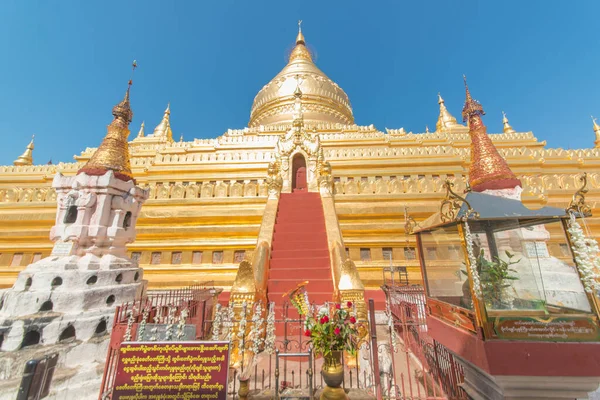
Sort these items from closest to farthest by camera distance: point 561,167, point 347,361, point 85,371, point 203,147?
point 85,371
point 347,361
point 561,167
point 203,147

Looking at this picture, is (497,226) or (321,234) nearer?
(497,226)

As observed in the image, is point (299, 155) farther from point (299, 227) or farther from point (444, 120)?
point (444, 120)

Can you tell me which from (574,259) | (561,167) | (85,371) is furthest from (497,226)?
(561,167)

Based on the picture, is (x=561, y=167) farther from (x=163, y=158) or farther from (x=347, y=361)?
(x=163, y=158)

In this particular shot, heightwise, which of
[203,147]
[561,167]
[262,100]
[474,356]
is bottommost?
[474,356]

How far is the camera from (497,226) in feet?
14.6

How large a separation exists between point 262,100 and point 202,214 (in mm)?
19319

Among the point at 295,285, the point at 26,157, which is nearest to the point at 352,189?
the point at 295,285

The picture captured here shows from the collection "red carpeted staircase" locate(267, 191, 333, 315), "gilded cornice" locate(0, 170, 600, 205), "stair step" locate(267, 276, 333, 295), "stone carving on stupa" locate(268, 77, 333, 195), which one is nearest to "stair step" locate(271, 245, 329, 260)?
"red carpeted staircase" locate(267, 191, 333, 315)

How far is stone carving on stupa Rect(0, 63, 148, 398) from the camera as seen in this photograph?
4.27m

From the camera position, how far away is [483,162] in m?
7.75

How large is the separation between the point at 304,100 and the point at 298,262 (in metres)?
20.5

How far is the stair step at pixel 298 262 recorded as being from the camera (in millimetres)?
7336

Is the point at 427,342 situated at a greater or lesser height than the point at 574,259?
lesser
